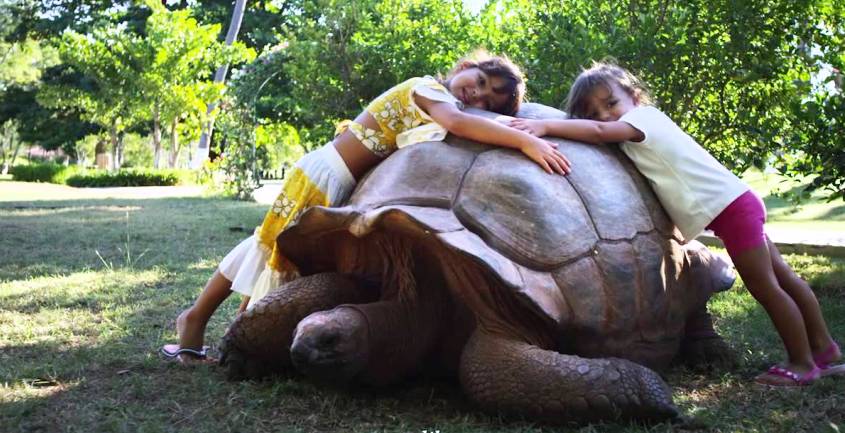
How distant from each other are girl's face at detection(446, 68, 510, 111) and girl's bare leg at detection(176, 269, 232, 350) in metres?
1.24

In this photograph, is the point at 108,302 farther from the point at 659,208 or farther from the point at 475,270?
the point at 659,208

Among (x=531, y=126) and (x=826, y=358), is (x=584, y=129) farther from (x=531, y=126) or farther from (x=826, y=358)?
(x=826, y=358)

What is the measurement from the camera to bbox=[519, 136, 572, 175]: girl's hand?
9.35ft

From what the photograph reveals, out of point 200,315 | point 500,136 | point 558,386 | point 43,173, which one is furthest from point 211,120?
point 558,386

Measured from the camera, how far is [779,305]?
3041mm

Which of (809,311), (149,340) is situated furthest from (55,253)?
(809,311)

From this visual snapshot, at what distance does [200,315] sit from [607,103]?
1.91 metres

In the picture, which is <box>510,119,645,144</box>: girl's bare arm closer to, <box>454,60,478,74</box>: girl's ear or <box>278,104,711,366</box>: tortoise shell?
<box>278,104,711,366</box>: tortoise shell

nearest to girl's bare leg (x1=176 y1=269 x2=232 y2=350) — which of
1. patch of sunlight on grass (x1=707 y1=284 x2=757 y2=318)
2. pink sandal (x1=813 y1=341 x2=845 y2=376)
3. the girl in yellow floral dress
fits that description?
the girl in yellow floral dress

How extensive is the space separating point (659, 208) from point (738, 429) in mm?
942

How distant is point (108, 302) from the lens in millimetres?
4426

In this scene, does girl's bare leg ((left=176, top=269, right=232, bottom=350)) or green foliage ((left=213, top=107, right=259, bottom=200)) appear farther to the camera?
green foliage ((left=213, top=107, right=259, bottom=200))

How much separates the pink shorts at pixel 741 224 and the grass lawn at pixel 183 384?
0.50 m

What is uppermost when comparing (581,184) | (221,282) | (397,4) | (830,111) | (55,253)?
(397,4)
